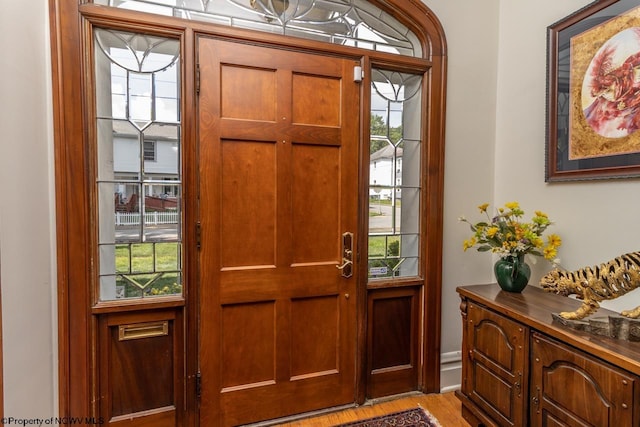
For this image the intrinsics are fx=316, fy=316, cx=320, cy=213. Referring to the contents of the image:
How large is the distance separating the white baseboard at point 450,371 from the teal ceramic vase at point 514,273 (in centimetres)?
75

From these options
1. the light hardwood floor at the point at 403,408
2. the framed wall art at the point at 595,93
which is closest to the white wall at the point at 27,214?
the light hardwood floor at the point at 403,408

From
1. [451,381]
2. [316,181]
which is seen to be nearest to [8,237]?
[316,181]

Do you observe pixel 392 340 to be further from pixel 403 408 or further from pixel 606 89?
pixel 606 89

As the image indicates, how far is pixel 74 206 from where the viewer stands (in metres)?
1.58

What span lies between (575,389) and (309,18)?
2.31 m

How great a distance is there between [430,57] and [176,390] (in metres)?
2.58

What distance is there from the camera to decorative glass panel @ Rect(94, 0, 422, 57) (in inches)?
68.6

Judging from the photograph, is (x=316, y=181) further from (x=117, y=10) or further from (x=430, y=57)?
(x=117, y=10)

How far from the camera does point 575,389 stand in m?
1.27

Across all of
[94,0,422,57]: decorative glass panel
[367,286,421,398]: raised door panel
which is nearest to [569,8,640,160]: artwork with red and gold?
[94,0,422,57]: decorative glass panel

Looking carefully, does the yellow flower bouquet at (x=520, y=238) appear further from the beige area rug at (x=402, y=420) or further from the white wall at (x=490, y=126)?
the beige area rug at (x=402, y=420)

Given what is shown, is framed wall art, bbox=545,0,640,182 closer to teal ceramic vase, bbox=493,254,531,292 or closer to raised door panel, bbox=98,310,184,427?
teal ceramic vase, bbox=493,254,531,292

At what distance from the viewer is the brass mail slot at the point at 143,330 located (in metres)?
1.70

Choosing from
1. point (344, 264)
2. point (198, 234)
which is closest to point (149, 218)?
point (198, 234)
